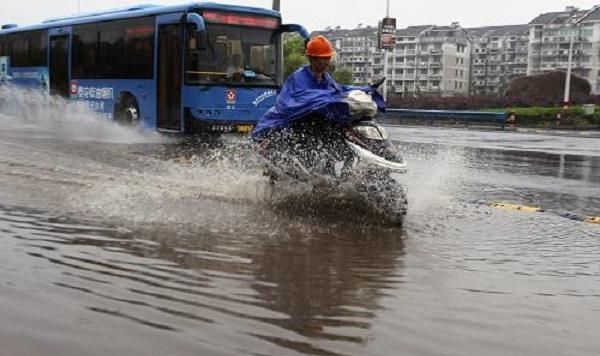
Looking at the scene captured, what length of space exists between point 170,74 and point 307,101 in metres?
9.35

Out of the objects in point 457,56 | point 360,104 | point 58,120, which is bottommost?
point 58,120

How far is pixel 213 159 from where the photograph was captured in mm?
11602

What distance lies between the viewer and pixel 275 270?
4.79m

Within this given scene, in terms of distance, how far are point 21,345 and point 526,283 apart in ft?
9.95

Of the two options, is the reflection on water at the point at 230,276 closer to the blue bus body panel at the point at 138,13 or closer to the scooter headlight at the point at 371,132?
the scooter headlight at the point at 371,132

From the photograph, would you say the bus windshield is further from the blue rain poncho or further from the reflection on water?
the reflection on water

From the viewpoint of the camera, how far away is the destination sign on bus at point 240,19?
15102 millimetres

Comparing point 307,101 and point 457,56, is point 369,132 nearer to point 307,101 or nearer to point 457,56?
point 307,101

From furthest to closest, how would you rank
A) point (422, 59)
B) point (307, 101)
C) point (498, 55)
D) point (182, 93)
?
1. point (498, 55)
2. point (422, 59)
3. point (182, 93)
4. point (307, 101)

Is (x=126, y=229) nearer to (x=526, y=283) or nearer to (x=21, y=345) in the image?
(x=21, y=345)

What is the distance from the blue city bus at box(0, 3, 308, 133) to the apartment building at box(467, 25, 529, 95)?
414ft

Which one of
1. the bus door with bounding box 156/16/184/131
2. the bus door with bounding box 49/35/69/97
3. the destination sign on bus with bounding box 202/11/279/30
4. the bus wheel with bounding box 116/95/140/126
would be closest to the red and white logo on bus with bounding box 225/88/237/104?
the bus door with bounding box 156/16/184/131

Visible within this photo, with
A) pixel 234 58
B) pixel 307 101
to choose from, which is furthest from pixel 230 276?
pixel 234 58

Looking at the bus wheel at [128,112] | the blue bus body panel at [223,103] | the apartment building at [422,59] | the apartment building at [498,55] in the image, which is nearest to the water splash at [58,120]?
the bus wheel at [128,112]
